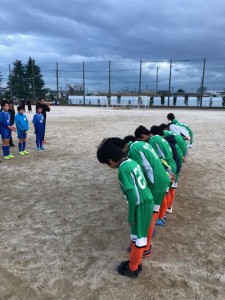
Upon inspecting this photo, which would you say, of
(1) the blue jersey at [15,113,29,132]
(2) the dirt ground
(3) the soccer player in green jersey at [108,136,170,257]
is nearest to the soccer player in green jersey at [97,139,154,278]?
(3) the soccer player in green jersey at [108,136,170,257]

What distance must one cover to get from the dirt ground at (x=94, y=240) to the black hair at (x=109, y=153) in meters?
1.39

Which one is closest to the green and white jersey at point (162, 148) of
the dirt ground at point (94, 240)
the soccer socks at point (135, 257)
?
the dirt ground at point (94, 240)

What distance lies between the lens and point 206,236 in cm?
399

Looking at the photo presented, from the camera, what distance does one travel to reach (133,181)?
2.74 meters

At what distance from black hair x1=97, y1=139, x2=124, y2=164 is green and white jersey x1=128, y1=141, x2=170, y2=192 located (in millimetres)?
540

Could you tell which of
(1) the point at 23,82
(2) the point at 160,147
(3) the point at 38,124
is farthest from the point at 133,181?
(1) the point at 23,82

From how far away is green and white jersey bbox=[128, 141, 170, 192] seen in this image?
3.25 m

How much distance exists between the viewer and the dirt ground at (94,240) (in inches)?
116

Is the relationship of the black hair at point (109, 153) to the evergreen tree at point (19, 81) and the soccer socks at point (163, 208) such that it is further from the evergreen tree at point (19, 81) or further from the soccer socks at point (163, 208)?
the evergreen tree at point (19, 81)

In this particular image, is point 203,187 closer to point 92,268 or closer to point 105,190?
point 105,190

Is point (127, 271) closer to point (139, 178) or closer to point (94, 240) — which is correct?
point (94, 240)

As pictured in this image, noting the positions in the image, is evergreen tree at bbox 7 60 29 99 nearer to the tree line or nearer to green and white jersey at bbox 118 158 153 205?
the tree line

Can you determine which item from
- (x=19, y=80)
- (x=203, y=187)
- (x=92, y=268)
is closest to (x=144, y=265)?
(x=92, y=268)

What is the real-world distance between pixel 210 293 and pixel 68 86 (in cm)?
7106
